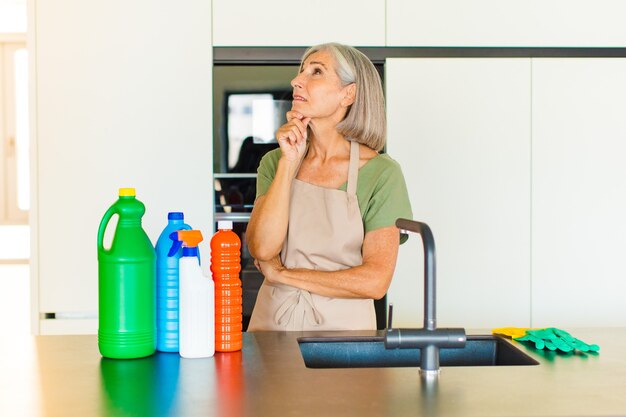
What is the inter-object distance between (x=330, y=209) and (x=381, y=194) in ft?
0.45

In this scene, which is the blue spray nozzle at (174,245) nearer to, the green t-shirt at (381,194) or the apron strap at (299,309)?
the apron strap at (299,309)

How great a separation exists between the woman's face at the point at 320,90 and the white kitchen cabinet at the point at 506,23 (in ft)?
2.68

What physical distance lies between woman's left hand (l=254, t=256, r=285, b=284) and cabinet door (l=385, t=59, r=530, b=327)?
889 millimetres

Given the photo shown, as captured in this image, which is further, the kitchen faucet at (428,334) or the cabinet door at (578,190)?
the cabinet door at (578,190)

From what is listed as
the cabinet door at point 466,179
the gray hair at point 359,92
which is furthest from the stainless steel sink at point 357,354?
the cabinet door at point 466,179

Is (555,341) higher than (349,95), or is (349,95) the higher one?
(349,95)

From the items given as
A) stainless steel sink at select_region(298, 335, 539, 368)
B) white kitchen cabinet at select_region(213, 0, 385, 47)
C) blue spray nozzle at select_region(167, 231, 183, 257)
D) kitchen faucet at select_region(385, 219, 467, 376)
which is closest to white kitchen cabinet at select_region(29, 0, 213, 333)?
white kitchen cabinet at select_region(213, 0, 385, 47)

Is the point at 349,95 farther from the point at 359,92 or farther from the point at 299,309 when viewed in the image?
the point at 299,309

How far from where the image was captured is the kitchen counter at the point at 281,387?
4.07ft

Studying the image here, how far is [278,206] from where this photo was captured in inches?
80.3

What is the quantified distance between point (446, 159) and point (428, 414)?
1.75 meters

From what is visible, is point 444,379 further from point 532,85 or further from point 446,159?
point 532,85

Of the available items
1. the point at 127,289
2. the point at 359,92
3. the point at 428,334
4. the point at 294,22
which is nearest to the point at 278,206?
the point at 359,92

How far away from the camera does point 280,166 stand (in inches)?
81.0
